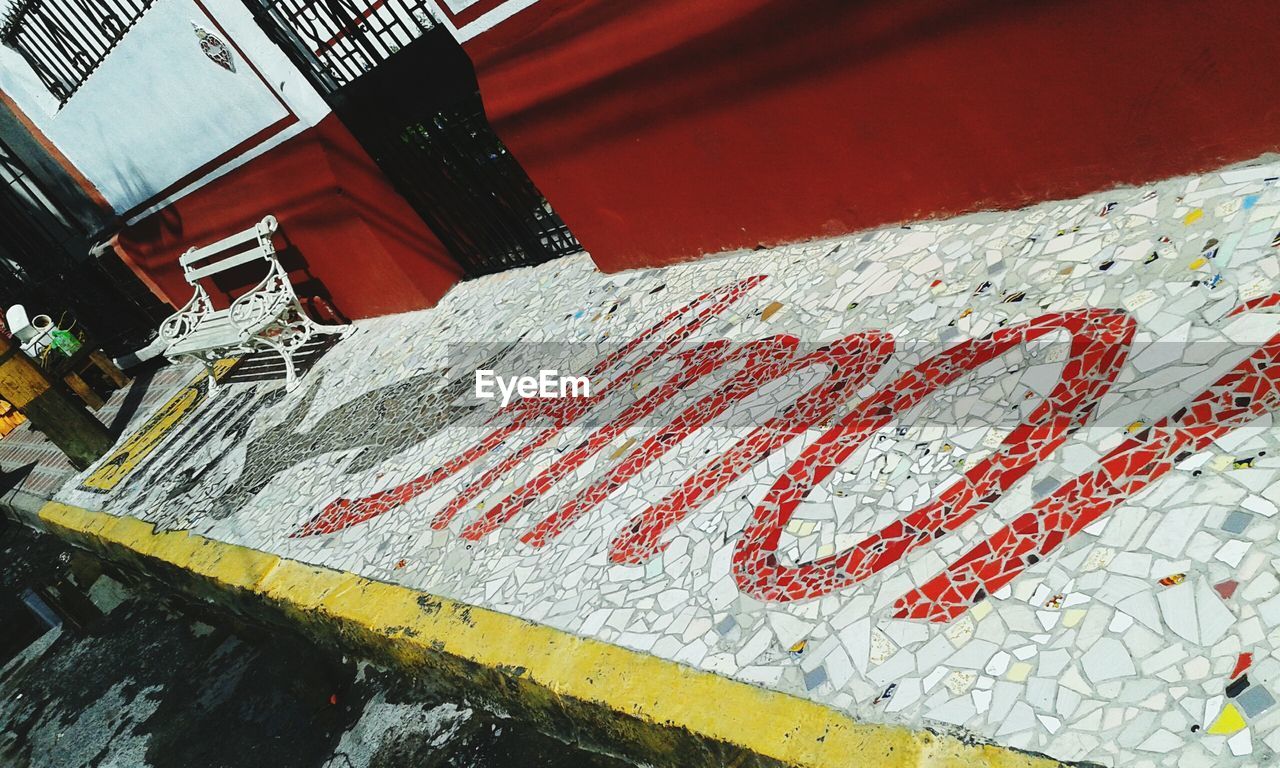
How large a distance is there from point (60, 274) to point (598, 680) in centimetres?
1054

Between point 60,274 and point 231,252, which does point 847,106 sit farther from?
point 60,274

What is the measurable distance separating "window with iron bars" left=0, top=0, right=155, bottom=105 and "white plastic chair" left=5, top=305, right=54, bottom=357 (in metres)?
2.50

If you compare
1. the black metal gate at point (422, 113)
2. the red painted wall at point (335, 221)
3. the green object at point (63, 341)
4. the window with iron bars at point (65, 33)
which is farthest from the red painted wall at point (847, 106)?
the green object at point (63, 341)

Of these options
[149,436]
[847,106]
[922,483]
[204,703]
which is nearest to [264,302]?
[149,436]

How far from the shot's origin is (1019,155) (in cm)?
349

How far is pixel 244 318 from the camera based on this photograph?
23.3 ft

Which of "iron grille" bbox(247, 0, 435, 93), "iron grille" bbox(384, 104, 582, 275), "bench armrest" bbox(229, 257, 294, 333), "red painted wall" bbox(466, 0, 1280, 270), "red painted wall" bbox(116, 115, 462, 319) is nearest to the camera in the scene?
"red painted wall" bbox(466, 0, 1280, 270)

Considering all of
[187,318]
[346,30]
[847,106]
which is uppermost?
[346,30]

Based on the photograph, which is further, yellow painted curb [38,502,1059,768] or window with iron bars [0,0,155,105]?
window with iron bars [0,0,155,105]

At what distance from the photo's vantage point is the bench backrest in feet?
23.0

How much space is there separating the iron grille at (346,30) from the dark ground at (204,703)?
4039mm

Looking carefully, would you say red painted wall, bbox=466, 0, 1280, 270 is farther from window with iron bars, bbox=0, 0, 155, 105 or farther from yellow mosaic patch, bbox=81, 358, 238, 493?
yellow mosaic patch, bbox=81, 358, 238, 493

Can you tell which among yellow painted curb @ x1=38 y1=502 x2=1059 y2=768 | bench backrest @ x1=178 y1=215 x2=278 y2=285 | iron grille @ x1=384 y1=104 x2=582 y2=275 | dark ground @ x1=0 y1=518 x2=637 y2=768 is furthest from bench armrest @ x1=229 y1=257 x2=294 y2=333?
yellow painted curb @ x1=38 y1=502 x2=1059 y2=768

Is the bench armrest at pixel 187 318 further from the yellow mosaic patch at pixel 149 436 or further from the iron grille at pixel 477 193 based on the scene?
the iron grille at pixel 477 193
